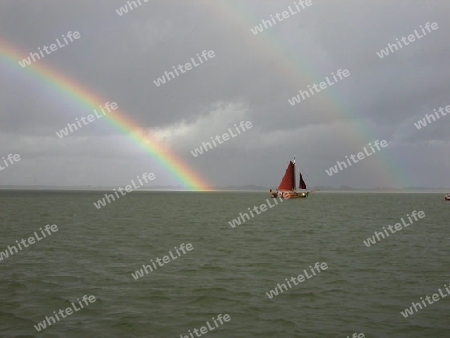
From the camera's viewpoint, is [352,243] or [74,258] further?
[352,243]

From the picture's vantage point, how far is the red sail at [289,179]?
133250 millimetres

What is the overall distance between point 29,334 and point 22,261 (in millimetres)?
13136

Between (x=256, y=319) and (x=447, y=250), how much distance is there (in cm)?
2171

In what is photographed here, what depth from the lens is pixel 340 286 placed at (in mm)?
18047

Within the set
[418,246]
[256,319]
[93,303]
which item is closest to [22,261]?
[93,303]

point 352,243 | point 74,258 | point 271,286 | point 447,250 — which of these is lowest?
point 447,250

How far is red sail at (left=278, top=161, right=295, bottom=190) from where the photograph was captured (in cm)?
13325

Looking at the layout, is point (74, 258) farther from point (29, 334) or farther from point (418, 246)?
point (418, 246)

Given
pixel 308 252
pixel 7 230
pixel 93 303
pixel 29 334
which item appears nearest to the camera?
pixel 29 334

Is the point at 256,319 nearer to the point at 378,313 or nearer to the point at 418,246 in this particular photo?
the point at 378,313

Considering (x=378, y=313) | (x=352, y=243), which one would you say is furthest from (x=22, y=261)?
(x=352, y=243)

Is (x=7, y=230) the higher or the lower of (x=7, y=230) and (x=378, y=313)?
the higher

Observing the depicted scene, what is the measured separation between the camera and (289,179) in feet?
445

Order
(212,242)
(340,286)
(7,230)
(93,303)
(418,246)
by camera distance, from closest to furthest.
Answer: (93,303), (340,286), (418,246), (212,242), (7,230)
